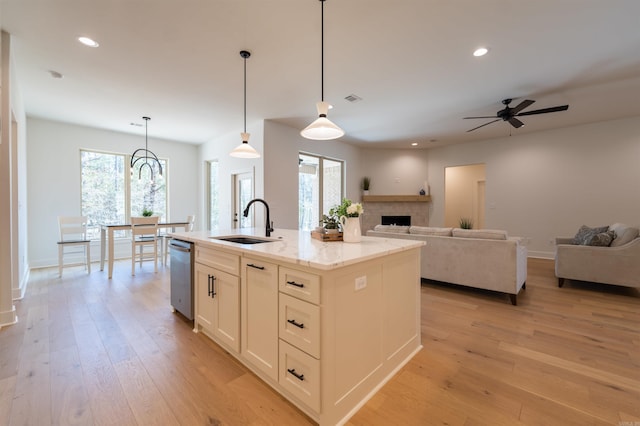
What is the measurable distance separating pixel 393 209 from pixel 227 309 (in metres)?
6.13

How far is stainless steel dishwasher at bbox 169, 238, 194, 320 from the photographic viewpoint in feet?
8.43

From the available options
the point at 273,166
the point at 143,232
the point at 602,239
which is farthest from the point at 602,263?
the point at 143,232

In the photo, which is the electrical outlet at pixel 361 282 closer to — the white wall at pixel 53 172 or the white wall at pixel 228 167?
the white wall at pixel 228 167

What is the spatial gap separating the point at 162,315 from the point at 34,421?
1.42m

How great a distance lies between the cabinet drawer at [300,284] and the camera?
4.66 feet

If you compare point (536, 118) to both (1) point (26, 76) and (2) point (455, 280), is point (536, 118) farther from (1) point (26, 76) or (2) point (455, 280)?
(1) point (26, 76)

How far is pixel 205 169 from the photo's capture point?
22.5 ft

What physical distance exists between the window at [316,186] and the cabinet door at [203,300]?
348 cm

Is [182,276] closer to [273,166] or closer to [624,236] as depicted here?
[273,166]

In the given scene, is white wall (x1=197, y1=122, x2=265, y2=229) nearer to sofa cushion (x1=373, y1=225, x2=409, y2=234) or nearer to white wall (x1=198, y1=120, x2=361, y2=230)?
white wall (x1=198, y1=120, x2=361, y2=230)

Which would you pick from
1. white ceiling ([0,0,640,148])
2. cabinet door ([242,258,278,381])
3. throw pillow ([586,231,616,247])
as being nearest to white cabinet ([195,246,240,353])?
cabinet door ([242,258,278,381])

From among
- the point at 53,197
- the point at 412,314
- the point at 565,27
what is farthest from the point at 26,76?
the point at 565,27

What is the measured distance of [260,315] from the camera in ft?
5.79

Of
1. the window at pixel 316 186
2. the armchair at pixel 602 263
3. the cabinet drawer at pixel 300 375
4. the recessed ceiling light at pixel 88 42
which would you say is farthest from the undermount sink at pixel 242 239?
the armchair at pixel 602 263
